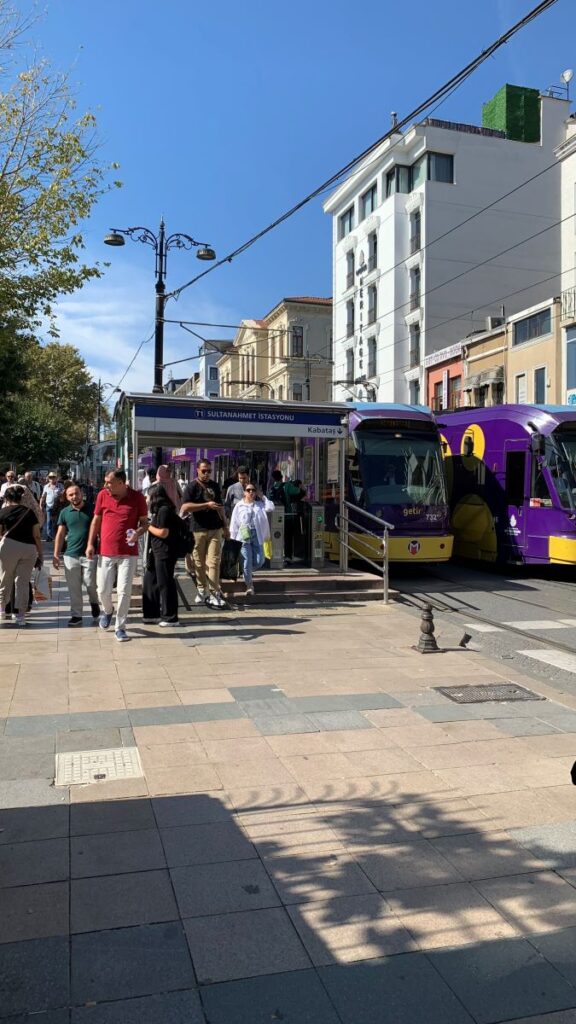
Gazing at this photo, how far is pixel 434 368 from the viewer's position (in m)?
38.1

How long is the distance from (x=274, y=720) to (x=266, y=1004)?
3.18m

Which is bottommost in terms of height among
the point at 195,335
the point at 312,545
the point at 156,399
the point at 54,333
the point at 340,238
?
the point at 312,545

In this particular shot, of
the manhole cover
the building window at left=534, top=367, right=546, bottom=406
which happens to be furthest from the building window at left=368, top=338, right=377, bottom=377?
the manhole cover

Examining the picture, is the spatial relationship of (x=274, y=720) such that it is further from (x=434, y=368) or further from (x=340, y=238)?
(x=340, y=238)

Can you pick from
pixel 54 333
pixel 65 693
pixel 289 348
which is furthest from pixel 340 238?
pixel 65 693

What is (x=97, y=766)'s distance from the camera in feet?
15.6

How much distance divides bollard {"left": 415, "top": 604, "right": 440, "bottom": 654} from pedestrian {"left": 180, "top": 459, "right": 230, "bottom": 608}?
3.15m

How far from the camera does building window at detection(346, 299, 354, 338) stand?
1945 inches

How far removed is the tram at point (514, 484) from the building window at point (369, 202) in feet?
107

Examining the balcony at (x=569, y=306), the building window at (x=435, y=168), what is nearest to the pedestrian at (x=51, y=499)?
the balcony at (x=569, y=306)

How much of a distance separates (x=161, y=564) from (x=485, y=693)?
402 cm

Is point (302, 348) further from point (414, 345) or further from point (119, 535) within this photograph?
point (119, 535)

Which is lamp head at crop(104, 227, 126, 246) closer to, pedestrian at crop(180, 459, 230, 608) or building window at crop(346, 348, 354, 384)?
pedestrian at crop(180, 459, 230, 608)

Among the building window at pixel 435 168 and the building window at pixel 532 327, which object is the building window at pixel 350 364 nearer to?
the building window at pixel 435 168
